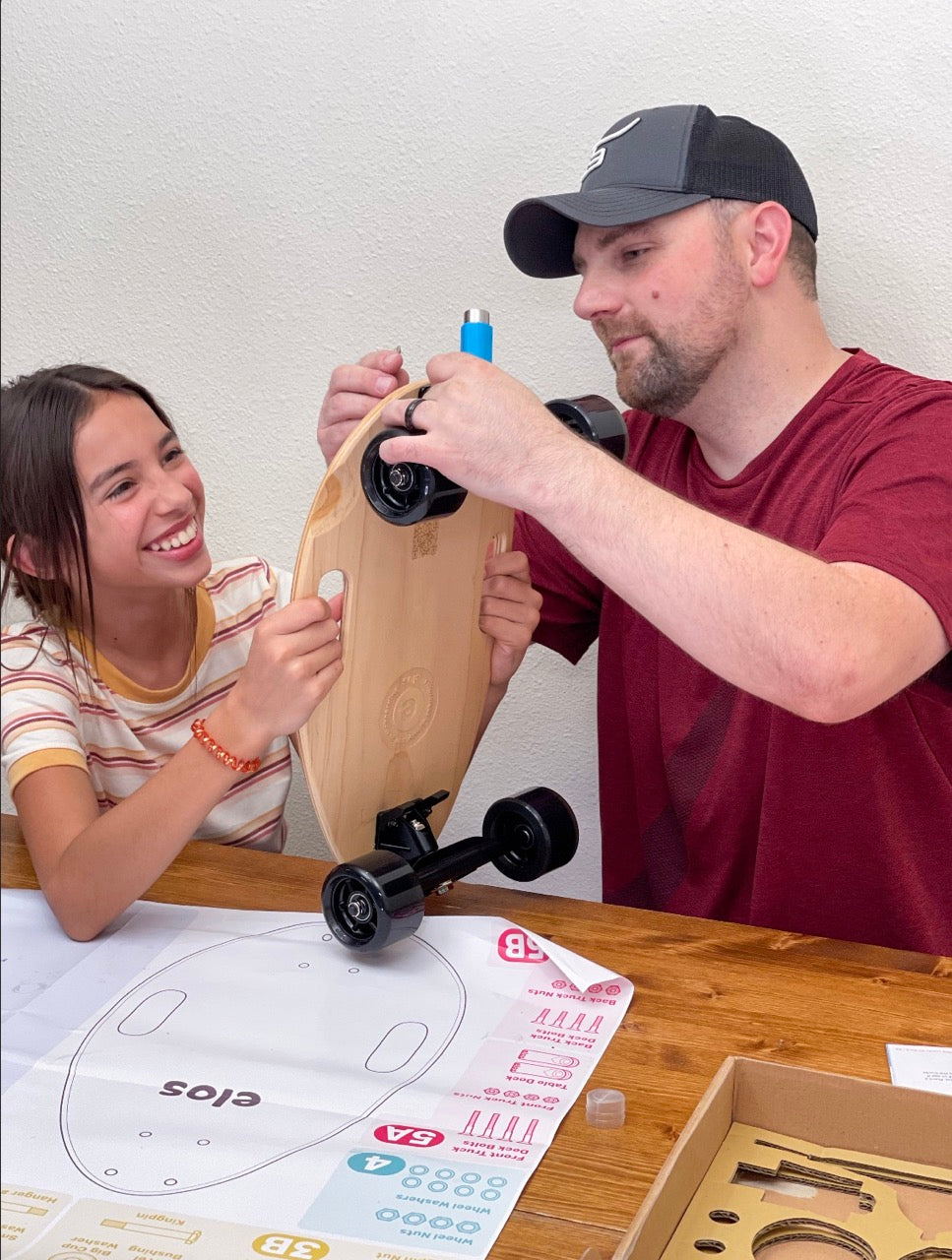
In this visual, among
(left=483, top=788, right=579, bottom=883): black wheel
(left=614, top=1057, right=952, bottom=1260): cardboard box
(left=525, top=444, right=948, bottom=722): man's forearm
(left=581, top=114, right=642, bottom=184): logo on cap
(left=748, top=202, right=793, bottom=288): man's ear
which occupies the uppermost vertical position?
(left=581, top=114, right=642, bottom=184): logo on cap

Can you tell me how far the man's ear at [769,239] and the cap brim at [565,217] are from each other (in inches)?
2.5

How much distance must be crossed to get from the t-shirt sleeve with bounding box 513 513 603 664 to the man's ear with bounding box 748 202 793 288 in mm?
348

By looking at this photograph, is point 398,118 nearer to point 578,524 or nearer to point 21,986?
point 578,524

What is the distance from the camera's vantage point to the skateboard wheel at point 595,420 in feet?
3.55

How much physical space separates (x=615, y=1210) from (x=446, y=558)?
0.54m

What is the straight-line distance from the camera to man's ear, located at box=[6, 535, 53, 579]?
53 cm

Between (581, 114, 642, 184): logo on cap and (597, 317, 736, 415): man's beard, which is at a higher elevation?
(581, 114, 642, 184): logo on cap

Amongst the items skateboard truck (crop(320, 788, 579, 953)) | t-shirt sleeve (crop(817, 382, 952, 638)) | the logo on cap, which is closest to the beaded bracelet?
skateboard truck (crop(320, 788, 579, 953))

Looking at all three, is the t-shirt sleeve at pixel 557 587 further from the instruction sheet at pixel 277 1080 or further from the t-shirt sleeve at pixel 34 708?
the t-shirt sleeve at pixel 34 708

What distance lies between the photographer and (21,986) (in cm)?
52

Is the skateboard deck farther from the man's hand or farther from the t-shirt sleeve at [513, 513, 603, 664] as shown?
the t-shirt sleeve at [513, 513, 603, 664]

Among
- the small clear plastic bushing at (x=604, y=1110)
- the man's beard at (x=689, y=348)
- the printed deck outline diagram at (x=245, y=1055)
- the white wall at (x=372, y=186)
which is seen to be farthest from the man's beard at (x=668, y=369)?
the small clear plastic bushing at (x=604, y=1110)

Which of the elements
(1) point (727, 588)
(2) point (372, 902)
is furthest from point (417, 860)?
(1) point (727, 588)

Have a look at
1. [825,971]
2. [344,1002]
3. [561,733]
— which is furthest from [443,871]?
[561,733]
